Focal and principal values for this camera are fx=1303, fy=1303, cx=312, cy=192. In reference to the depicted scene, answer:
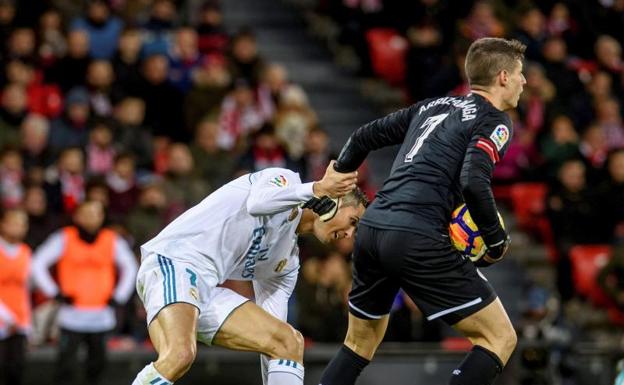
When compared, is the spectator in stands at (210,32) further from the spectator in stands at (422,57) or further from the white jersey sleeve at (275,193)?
the white jersey sleeve at (275,193)

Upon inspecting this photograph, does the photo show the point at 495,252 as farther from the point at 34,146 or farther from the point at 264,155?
the point at 34,146

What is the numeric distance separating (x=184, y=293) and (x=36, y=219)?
18.1 ft

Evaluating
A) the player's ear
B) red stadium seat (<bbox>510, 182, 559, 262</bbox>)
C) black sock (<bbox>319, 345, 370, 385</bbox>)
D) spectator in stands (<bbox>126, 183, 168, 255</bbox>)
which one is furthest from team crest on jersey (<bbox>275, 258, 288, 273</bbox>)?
red stadium seat (<bbox>510, 182, 559, 262</bbox>)

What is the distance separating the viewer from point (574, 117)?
15.2m

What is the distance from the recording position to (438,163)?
22.1ft

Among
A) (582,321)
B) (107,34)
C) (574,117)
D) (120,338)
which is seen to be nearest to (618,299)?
(582,321)

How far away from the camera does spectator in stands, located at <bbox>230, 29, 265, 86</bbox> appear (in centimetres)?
1471

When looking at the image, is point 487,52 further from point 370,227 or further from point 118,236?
point 118,236

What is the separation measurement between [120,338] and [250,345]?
5.19 metres

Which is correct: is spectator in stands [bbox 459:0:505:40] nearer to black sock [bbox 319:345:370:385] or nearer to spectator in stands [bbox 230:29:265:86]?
spectator in stands [bbox 230:29:265:86]

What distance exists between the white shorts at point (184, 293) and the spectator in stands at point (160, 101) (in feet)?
22.7

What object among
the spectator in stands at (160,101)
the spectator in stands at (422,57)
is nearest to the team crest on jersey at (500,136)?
the spectator in stands at (160,101)

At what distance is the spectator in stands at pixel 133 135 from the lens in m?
13.4

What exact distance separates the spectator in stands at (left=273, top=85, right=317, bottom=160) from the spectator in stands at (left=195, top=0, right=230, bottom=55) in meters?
1.23
